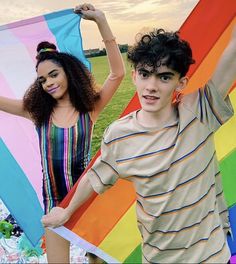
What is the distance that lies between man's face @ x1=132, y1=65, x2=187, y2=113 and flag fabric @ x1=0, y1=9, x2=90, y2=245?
3.18 ft

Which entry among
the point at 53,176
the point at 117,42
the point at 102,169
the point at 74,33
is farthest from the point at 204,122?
the point at 74,33

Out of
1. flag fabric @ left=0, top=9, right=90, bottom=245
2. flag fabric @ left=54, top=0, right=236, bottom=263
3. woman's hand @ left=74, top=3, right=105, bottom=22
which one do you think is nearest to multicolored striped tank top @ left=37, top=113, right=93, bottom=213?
flag fabric @ left=54, top=0, right=236, bottom=263

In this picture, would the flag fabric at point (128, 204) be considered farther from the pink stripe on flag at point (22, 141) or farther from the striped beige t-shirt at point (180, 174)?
the pink stripe on flag at point (22, 141)

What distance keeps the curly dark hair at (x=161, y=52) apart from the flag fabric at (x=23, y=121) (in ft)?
2.87

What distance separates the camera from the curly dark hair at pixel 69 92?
2.16 meters

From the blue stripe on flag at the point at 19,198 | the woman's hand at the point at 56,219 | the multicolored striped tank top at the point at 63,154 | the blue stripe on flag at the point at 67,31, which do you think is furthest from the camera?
the blue stripe on flag at the point at 19,198

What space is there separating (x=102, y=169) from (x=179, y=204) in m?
0.29

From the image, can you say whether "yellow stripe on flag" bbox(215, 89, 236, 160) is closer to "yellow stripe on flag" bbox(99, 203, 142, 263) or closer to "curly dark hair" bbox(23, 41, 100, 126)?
"yellow stripe on flag" bbox(99, 203, 142, 263)

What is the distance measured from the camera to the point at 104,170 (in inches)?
60.6

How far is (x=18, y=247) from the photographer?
9.78ft

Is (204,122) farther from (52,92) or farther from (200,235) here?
(52,92)

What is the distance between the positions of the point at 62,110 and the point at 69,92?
10 cm

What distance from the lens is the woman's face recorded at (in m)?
2.12

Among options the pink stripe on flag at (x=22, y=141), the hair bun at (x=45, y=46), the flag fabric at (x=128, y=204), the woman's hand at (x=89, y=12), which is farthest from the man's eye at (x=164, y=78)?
the pink stripe on flag at (x=22, y=141)
